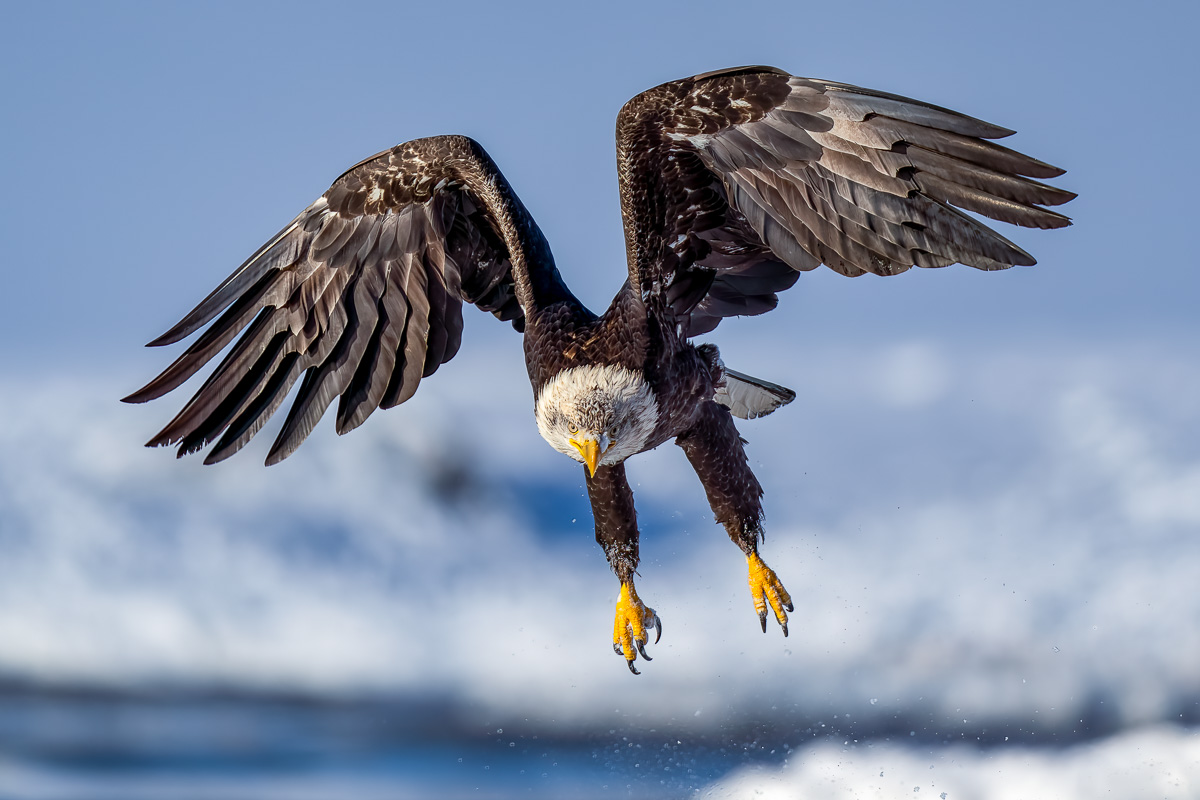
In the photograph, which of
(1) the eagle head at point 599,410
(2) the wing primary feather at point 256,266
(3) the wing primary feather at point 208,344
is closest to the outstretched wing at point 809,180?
(1) the eagle head at point 599,410

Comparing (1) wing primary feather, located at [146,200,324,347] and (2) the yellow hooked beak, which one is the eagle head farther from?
(1) wing primary feather, located at [146,200,324,347]

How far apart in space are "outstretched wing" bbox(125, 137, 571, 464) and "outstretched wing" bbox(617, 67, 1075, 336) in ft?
2.66

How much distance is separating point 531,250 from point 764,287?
1431 mm

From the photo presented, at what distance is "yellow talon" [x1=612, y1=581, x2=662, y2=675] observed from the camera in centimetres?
709

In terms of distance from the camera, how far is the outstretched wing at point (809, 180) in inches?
180

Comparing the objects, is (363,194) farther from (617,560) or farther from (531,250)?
(617,560)

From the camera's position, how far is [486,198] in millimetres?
6230

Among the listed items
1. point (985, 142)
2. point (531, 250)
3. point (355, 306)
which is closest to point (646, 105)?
point (531, 250)

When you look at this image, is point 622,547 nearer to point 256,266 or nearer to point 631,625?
point 631,625

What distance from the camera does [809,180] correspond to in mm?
5102

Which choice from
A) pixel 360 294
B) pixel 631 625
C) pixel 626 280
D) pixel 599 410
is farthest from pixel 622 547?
pixel 360 294

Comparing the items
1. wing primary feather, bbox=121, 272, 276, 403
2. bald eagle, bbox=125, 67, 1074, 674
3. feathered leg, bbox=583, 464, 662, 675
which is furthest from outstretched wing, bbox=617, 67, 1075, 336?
wing primary feather, bbox=121, 272, 276, 403

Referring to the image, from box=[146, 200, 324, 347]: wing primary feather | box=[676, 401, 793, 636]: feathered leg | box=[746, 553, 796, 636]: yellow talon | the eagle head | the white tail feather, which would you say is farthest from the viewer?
the white tail feather

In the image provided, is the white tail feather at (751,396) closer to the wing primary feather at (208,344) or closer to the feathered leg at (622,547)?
the feathered leg at (622,547)
